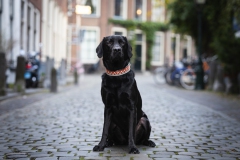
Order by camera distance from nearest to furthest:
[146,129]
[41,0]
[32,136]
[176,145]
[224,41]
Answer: [146,129]
[176,145]
[32,136]
[224,41]
[41,0]

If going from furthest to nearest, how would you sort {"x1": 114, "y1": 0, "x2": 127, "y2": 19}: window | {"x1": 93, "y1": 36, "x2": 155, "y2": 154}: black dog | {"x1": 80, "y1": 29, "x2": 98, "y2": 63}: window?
{"x1": 114, "y1": 0, "x2": 127, "y2": 19}: window < {"x1": 80, "y1": 29, "x2": 98, "y2": 63}: window < {"x1": 93, "y1": 36, "x2": 155, "y2": 154}: black dog

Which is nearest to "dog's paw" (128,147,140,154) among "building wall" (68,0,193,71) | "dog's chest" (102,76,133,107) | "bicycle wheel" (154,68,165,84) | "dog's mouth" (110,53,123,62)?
"dog's chest" (102,76,133,107)

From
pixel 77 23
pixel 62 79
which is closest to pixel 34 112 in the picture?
pixel 62 79

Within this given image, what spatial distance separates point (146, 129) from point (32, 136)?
1753 millimetres

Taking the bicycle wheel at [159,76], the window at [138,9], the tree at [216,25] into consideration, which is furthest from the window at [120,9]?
the tree at [216,25]

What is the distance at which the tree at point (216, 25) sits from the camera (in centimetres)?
Answer: 1492

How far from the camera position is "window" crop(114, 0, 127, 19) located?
147ft

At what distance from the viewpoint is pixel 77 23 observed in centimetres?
4250

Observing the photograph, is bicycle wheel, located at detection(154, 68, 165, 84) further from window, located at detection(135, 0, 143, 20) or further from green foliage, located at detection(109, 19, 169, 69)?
window, located at detection(135, 0, 143, 20)

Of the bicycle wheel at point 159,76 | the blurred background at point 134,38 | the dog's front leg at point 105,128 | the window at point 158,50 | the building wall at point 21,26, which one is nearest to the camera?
the dog's front leg at point 105,128

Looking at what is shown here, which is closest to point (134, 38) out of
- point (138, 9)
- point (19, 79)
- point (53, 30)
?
point (138, 9)

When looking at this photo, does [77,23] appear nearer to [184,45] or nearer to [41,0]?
[184,45]

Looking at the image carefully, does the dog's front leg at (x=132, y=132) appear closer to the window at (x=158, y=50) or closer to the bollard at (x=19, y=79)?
the bollard at (x=19, y=79)

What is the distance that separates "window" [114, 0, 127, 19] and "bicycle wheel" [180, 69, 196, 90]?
25.1m
